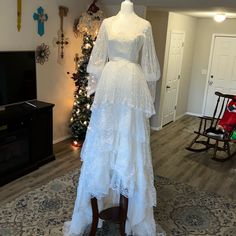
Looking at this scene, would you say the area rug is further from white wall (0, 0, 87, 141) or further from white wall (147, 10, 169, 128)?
white wall (147, 10, 169, 128)

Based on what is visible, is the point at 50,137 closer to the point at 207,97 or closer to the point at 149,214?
the point at 149,214

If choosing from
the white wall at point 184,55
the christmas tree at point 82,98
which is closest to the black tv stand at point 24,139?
the christmas tree at point 82,98

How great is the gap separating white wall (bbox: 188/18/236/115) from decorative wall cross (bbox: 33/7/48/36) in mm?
3892

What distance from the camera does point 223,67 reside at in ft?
21.0

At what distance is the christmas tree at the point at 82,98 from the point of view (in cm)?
437

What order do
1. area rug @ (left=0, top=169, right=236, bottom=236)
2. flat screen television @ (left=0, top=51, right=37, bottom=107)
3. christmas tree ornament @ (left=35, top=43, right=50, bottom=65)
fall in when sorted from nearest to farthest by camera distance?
area rug @ (left=0, top=169, right=236, bottom=236), flat screen television @ (left=0, top=51, right=37, bottom=107), christmas tree ornament @ (left=35, top=43, right=50, bottom=65)

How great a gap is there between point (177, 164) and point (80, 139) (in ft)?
5.41

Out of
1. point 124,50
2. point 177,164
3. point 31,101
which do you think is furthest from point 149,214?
point 31,101

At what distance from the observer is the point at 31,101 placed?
386cm

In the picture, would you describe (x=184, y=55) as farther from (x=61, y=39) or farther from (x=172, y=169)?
(x=172, y=169)

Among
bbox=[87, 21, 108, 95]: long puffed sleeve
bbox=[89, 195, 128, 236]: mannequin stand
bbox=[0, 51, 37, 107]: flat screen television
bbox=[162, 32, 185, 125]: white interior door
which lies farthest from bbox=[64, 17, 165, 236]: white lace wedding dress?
bbox=[162, 32, 185, 125]: white interior door

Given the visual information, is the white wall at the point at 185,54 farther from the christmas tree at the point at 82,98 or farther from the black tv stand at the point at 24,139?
the black tv stand at the point at 24,139

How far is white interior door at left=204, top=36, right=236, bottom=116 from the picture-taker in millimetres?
6262

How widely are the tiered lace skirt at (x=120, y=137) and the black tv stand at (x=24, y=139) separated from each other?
1.38 metres
